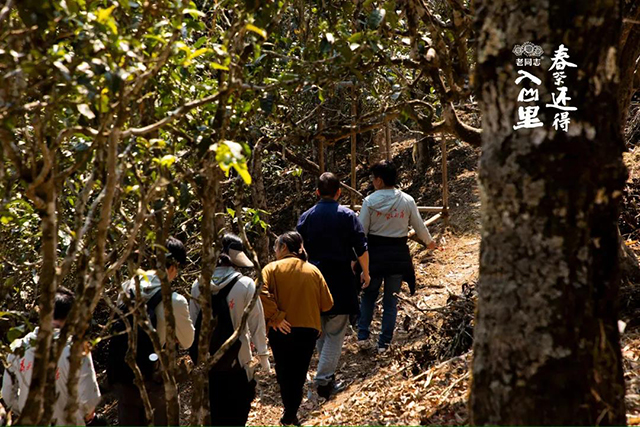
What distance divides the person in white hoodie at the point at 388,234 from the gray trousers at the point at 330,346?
718 millimetres

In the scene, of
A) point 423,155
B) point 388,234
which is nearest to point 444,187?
point 423,155

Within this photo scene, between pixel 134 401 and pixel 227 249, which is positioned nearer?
pixel 134 401

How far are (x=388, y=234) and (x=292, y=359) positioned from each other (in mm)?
1920

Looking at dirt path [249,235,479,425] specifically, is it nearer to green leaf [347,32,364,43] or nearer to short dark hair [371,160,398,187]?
short dark hair [371,160,398,187]

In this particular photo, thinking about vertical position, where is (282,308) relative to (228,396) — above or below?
above

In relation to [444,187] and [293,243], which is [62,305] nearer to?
[293,243]

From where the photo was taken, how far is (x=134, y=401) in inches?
214

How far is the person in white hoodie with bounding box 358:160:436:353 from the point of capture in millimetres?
8180

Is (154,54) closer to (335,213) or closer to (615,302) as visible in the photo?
(615,302)

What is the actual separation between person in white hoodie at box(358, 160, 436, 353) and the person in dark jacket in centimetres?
55

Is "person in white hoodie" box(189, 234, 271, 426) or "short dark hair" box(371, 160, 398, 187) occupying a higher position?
"short dark hair" box(371, 160, 398, 187)

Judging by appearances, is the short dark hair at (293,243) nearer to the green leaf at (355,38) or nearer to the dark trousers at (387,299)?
the dark trousers at (387,299)

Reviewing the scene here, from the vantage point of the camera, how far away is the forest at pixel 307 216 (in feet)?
10.5

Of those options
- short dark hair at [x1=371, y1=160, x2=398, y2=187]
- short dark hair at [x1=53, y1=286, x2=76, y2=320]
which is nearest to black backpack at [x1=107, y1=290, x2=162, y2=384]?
short dark hair at [x1=53, y1=286, x2=76, y2=320]
